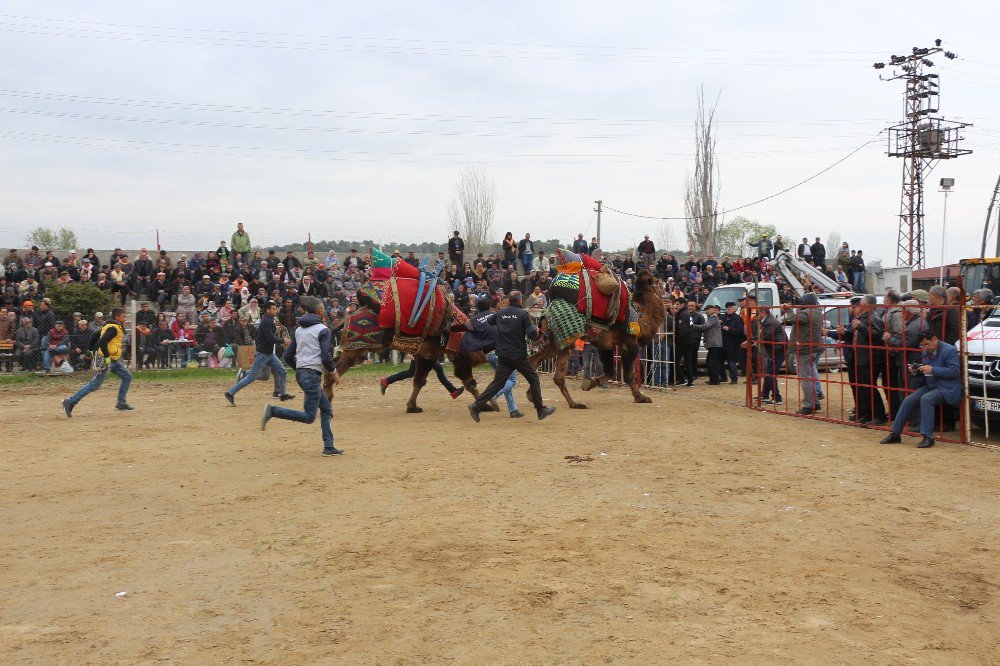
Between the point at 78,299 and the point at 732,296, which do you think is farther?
the point at 732,296

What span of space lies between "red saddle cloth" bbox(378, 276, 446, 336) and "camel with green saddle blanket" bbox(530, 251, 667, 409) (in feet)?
6.53

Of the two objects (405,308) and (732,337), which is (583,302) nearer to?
(405,308)

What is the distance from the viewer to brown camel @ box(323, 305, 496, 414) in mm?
13062

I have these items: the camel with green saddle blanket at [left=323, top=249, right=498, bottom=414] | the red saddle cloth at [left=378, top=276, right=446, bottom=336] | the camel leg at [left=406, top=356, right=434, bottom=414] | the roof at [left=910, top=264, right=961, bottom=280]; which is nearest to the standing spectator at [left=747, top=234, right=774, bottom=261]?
the roof at [left=910, top=264, right=961, bottom=280]

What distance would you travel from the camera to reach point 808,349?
44.0 feet

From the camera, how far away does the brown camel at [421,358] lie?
42.9 ft

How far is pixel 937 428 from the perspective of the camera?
37.9 ft

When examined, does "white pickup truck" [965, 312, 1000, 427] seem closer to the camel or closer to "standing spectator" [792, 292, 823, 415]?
"standing spectator" [792, 292, 823, 415]

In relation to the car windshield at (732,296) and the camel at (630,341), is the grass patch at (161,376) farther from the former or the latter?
the car windshield at (732,296)

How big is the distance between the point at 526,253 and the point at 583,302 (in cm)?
1371

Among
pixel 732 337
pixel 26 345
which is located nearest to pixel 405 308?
pixel 732 337

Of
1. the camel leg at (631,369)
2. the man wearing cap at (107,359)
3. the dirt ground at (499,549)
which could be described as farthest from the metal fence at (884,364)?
the man wearing cap at (107,359)

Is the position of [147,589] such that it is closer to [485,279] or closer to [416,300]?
[416,300]

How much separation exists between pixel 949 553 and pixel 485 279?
1930 cm
